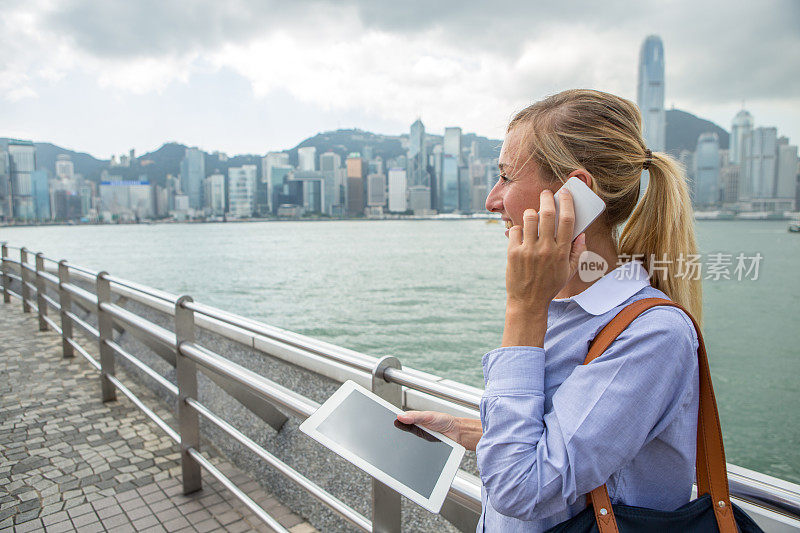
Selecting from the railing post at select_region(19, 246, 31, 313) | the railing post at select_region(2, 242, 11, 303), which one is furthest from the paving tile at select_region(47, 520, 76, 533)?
the railing post at select_region(2, 242, 11, 303)

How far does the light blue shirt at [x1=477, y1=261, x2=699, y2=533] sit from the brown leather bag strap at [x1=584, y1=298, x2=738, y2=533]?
0.01 m

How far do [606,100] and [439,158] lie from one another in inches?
2194

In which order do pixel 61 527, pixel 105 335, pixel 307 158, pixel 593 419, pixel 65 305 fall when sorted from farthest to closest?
pixel 307 158, pixel 65 305, pixel 105 335, pixel 61 527, pixel 593 419

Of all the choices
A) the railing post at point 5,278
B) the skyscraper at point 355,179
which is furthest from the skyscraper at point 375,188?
the railing post at point 5,278

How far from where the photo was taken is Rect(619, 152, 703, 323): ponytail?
115 cm

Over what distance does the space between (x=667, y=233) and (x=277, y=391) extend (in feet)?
5.18

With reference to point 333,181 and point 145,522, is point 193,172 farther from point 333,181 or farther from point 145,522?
point 145,522

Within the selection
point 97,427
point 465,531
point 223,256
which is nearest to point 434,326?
point 97,427

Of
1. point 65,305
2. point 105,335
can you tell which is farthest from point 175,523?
point 65,305

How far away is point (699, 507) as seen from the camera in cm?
86

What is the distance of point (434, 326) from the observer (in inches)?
812

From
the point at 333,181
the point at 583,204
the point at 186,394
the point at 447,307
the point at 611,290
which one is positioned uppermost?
the point at 333,181

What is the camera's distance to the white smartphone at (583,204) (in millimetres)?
983

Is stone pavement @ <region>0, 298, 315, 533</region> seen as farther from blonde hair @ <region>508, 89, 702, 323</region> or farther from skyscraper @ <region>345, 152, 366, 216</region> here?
skyscraper @ <region>345, 152, 366, 216</region>
